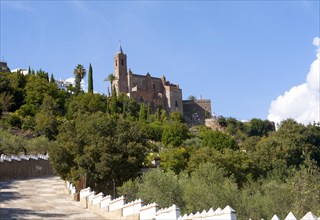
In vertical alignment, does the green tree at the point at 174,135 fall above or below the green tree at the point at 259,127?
below

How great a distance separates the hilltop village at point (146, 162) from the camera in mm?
20234

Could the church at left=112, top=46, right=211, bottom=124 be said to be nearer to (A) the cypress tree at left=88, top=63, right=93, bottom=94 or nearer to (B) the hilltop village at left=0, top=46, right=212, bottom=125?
(B) the hilltop village at left=0, top=46, right=212, bottom=125

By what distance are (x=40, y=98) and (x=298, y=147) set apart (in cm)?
3895

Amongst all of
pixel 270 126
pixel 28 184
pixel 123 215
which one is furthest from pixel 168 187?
pixel 270 126

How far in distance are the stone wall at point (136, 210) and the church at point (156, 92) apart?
80.0 m

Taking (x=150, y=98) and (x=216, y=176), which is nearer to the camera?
(x=216, y=176)

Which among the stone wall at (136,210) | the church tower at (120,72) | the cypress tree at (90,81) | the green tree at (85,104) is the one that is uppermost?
the church tower at (120,72)

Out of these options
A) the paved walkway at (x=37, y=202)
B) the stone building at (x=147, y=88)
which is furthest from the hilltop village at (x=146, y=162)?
the stone building at (x=147, y=88)

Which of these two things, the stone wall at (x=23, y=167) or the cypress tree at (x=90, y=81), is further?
the cypress tree at (x=90, y=81)

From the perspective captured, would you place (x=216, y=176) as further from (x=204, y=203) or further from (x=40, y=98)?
(x=40, y=98)

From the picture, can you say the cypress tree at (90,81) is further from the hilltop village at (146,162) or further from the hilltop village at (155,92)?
the hilltop village at (155,92)

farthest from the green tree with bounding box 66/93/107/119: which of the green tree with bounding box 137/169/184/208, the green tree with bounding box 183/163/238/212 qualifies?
the green tree with bounding box 183/163/238/212

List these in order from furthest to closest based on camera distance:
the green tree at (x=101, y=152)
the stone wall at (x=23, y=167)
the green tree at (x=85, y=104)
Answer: the green tree at (x=85, y=104) < the stone wall at (x=23, y=167) < the green tree at (x=101, y=152)

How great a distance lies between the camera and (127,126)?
2675 cm
